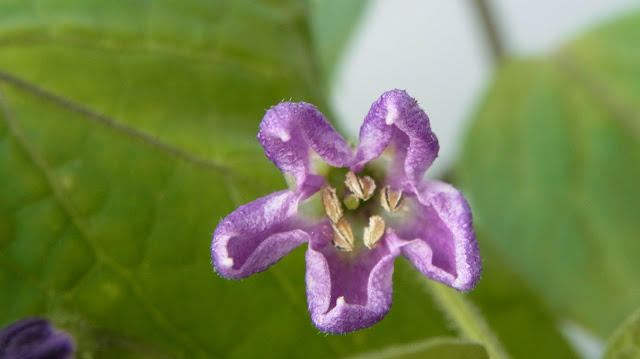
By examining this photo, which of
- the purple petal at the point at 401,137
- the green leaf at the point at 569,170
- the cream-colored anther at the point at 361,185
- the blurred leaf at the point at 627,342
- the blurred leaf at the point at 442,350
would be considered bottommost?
the green leaf at the point at 569,170

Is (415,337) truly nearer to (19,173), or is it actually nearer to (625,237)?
(19,173)

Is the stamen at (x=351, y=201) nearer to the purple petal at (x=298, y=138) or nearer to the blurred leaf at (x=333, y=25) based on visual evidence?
the purple petal at (x=298, y=138)

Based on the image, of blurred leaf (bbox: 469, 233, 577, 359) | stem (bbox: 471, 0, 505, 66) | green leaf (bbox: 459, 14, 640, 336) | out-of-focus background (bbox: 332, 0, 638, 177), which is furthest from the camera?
out-of-focus background (bbox: 332, 0, 638, 177)

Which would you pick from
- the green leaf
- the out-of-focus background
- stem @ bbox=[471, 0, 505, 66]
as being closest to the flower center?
the green leaf

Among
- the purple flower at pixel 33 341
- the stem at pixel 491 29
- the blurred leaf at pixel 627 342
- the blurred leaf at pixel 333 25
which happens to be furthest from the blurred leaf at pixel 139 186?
the stem at pixel 491 29

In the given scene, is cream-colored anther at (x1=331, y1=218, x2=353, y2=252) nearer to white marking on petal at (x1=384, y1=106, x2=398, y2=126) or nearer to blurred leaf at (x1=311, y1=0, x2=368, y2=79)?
white marking on petal at (x1=384, y1=106, x2=398, y2=126)

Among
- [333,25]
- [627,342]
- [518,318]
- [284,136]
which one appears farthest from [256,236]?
[333,25]

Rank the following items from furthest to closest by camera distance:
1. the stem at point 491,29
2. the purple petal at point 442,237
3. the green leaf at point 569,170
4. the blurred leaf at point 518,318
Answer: the stem at point 491,29 < the green leaf at point 569,170 < the blurred leaf at point 518,318 < the purple petal at point 442,237
